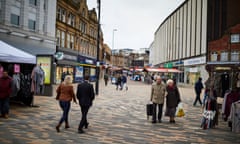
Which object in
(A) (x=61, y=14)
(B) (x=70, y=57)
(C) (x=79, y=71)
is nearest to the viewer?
(A) (x=61, y=14)

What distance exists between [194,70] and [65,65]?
24274 mm

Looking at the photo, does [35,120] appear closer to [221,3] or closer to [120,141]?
[120,141]

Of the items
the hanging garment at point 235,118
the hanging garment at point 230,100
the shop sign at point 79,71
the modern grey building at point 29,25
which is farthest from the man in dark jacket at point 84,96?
the shop sign at point 79,71

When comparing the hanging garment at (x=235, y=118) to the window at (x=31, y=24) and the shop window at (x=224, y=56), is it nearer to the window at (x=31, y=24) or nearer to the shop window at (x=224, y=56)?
the window at (x=31, y=24)

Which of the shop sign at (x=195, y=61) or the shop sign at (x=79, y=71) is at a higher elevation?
the shop sign at (x=195, y=61)

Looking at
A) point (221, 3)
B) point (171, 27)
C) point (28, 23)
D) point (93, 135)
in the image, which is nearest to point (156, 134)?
point (93, 135)

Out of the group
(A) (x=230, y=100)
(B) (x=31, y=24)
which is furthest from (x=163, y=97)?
(B) (x=31, y=24)

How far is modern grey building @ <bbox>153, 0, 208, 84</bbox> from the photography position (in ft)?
135

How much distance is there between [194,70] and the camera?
143 feet

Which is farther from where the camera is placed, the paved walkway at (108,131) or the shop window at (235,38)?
the shop window at (235,38)

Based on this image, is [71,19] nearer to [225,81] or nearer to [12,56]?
[12,56]

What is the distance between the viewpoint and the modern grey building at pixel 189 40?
41081 millimetres

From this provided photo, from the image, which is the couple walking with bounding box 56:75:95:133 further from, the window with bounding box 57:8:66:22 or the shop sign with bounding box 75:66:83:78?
the shop sign with bounding box 75:66:83:78

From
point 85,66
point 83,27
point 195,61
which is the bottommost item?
point 85,66
